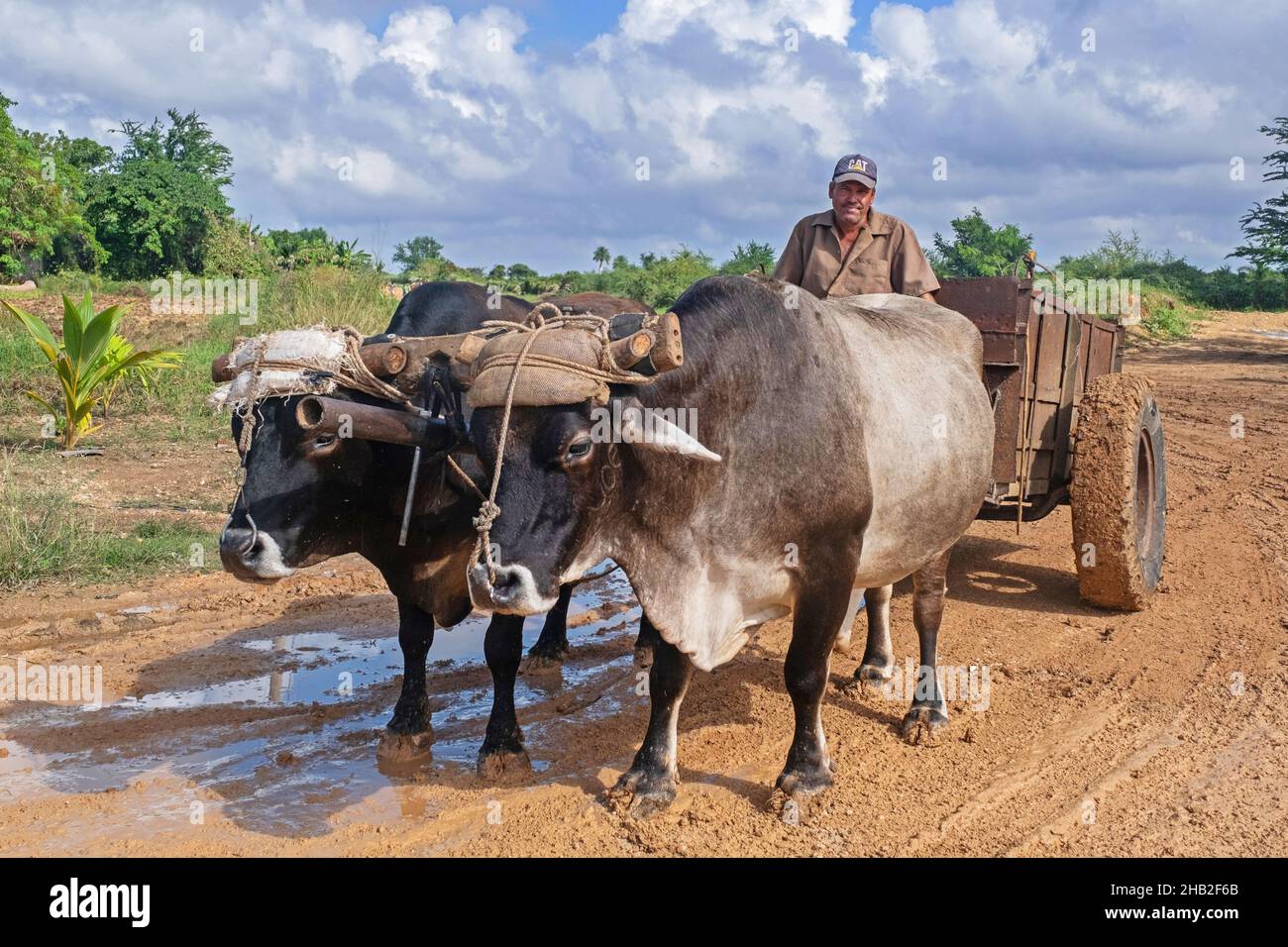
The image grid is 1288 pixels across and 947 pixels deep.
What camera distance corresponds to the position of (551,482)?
3.68m

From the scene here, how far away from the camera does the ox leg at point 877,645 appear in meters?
5.89

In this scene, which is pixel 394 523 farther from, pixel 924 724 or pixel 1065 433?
pixel 1065 433

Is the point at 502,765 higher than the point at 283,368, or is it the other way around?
the point at 283,368

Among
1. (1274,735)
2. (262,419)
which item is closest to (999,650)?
(1274,735)

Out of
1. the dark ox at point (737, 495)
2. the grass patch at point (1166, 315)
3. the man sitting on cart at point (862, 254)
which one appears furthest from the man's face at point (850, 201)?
the grass patch at point (1166, 315)

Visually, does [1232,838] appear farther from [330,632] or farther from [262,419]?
[330,632]

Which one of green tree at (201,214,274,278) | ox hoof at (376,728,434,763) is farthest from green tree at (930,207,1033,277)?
ox hoof at (376,728,434,763)

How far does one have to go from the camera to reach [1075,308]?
6.79m

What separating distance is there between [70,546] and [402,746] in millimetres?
3685

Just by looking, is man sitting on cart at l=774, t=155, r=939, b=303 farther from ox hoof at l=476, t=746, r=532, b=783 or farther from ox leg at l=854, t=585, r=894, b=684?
ox hoof at l=476, t=746, r=532, b=783

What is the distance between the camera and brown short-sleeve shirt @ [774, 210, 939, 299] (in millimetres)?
6094

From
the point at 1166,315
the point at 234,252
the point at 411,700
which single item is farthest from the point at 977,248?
the point at 411,700

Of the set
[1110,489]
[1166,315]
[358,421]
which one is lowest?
[1110,489]

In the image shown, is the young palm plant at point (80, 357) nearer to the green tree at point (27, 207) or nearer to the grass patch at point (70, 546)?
the grass patch at point (70, 546)
